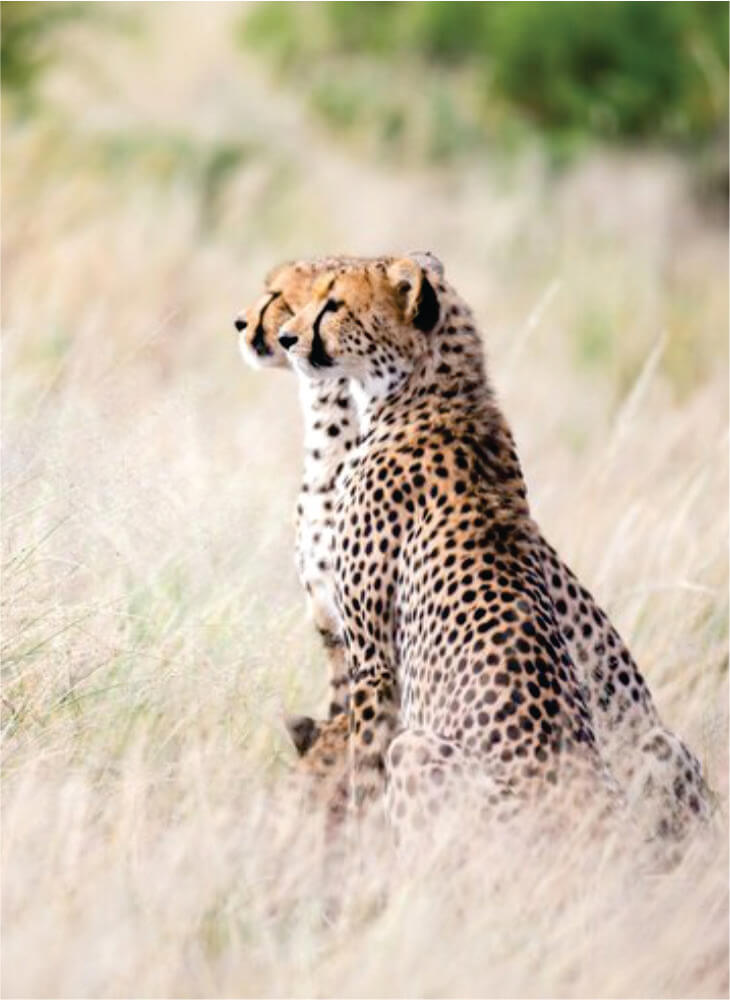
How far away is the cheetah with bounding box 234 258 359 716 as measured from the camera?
381cm

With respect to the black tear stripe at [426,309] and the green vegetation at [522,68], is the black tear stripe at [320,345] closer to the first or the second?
the black tear stripe at [426,309]

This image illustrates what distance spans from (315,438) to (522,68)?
1162 cm

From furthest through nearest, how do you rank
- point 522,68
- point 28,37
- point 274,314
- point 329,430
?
point 522,68, point 28,37, point 329,430, point 274,314

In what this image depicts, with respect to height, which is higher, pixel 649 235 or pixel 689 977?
pixel 649 235

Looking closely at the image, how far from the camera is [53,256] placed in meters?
7.73

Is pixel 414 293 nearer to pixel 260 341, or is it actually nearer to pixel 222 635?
pixel 260 341

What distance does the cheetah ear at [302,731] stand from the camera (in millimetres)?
3703

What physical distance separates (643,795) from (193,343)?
428 centimetres

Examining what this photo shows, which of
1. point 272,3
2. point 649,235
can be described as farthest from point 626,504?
point 272,3

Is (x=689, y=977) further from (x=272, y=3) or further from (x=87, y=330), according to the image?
(x=272, y=3)

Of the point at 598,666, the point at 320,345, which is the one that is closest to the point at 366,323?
the point at 320,345

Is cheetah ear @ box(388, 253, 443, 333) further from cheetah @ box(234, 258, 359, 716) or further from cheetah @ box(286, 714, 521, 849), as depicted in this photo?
cheetah @ box(286, 714, 521, 849)

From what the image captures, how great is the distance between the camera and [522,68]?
15305 mm

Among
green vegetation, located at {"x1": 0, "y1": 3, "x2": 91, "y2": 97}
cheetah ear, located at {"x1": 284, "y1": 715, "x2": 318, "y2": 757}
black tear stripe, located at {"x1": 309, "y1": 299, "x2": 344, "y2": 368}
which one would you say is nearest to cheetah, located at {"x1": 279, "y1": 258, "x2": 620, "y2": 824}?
black tear stripe, located at {"x1": 309, "y1": 299, "x2": 344, "y2": 368}
